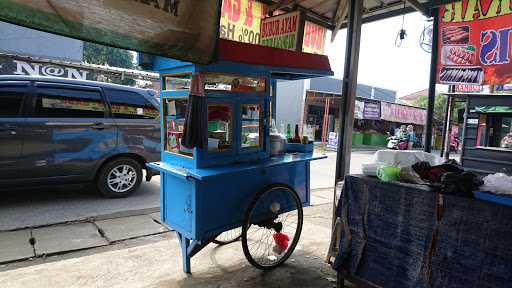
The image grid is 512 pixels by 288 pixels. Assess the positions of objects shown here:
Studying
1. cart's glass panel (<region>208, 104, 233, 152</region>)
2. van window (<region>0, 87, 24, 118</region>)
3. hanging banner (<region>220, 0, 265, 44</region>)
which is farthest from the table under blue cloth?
van window (<region>0, 87, 24, 118</region>)

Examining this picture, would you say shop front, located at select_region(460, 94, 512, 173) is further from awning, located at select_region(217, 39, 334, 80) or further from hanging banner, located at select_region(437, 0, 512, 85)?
awning, located at select_region(217, 39, 334, 80)

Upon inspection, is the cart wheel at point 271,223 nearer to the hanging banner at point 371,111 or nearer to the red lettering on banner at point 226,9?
the red lettering on banner at point 226,9

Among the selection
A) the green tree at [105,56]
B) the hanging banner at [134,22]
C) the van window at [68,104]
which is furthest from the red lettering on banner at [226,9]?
the green tree at [105,56]

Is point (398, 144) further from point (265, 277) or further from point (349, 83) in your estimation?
point (265, 277)

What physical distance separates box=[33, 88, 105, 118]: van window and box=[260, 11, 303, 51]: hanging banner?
3.03m

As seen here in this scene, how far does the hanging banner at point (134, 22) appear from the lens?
1712mm

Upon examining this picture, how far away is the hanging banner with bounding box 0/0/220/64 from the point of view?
1712mm

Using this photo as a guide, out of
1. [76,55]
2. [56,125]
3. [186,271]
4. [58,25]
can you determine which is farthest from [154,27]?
[76,55]

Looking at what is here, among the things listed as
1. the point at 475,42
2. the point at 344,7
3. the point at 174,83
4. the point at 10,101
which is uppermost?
the point at 344,7

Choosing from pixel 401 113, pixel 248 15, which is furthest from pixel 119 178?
pixel 401 113

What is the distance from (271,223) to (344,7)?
313 cm

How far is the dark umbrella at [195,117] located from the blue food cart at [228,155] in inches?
0.5

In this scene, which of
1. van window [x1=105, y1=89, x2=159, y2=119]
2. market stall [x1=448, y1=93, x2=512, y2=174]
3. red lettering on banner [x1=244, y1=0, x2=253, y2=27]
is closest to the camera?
red lettering on banner [x1=244, y1=0, x2=253, y2=27]

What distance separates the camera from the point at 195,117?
2.73m
